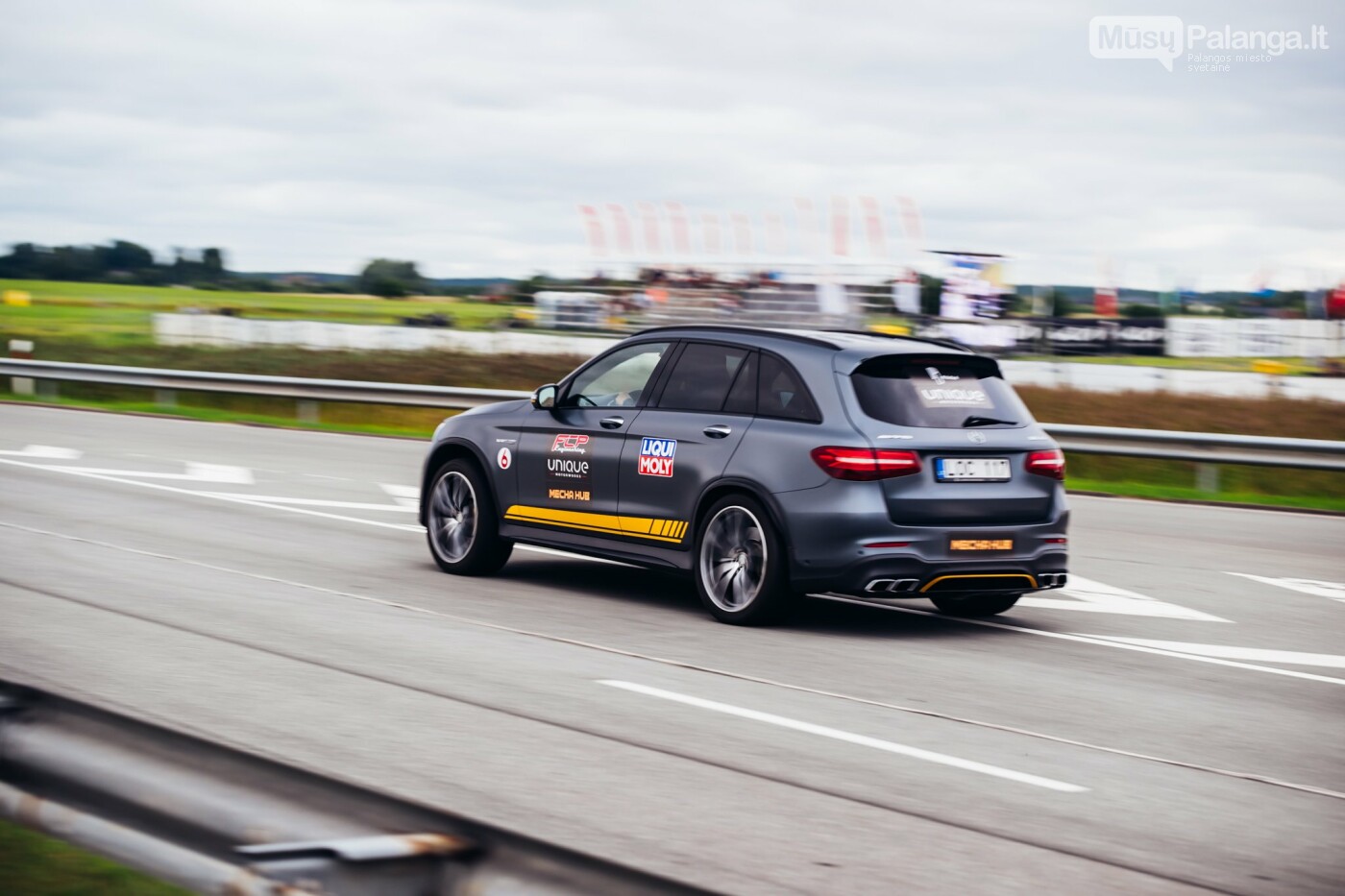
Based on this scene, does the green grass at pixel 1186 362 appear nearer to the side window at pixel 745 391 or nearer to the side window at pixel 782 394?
the side window at pixel 745 391

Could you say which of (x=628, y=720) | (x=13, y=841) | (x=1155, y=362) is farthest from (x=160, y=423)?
(x=1155, y=362)

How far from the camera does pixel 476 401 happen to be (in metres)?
24.3

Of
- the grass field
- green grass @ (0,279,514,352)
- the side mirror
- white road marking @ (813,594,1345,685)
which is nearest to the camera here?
white road marking @ (813,594,1345,685)

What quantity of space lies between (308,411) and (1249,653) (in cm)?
2130

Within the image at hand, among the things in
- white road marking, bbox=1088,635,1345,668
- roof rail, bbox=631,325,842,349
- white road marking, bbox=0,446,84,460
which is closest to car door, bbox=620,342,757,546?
roof rail, bbox=631,325,842,349

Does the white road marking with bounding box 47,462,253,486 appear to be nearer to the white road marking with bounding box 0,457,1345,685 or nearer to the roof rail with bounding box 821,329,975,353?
the white road marking with bounding box 0,457,1345,685

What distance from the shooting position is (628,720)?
21.9ft

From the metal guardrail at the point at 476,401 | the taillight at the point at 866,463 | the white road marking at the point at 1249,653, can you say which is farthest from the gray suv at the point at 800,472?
the metal guardrail at the point at 476,401

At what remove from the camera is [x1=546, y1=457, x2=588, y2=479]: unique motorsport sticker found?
10062 mm

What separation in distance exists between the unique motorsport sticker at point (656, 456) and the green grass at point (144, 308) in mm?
36029

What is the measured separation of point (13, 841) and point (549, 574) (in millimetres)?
6853

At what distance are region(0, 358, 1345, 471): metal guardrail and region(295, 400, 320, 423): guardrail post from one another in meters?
0.20

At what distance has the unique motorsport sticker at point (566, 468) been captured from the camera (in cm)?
1006

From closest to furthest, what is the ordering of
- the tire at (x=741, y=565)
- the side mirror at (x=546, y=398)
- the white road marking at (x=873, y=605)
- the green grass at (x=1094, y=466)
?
1. the white road marking at (x=873, y=605)
2. the tire at (x=741, y=565)
3. the side mirror at (x=546, y=398)
4. the green grass at (x=1094, y=466)
